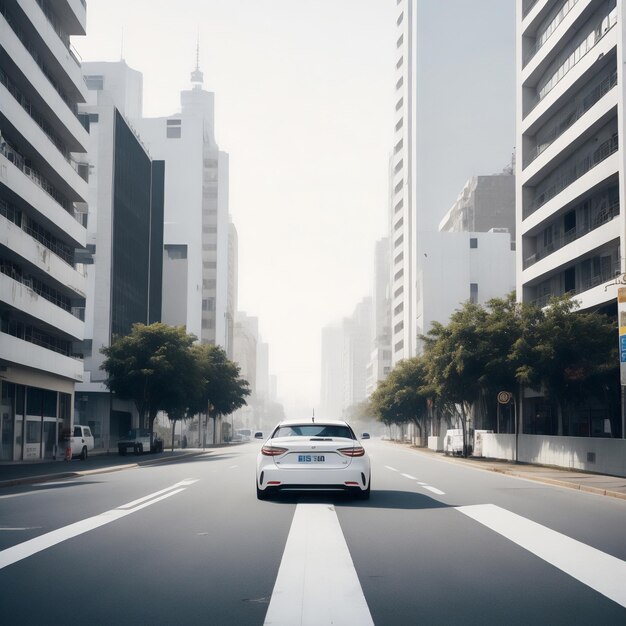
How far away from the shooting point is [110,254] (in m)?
71.8

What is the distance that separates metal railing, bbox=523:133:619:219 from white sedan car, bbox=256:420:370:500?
29.5 metres

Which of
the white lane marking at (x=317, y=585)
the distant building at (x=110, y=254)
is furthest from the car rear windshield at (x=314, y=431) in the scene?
the distant building at (x=110, y=254)

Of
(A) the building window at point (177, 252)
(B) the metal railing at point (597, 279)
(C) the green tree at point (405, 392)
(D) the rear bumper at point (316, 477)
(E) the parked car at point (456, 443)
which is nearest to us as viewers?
(D) the rear bumper at point (316, 477)

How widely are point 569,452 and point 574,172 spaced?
60.4 feet

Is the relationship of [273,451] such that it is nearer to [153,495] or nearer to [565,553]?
[153,495]

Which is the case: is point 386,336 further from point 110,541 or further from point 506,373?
point 110,541

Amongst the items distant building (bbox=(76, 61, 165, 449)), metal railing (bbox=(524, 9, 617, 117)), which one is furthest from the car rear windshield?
distant building (bbox=(76, 61, 165, 449))

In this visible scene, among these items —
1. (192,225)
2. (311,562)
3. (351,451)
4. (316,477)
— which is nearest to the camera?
(311,562)

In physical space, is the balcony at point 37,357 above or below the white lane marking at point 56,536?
above

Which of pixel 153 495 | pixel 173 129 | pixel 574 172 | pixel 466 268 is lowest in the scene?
pixel 153 495

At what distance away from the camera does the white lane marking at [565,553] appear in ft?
23.6

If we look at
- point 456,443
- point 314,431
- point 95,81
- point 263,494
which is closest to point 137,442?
point 456,443

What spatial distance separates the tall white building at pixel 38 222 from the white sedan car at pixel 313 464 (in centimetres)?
2659

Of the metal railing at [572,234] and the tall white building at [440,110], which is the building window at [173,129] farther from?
the metal railing at [572,234]
